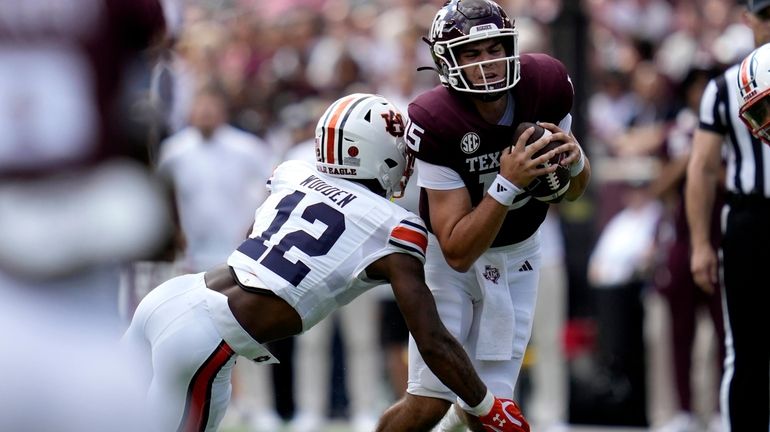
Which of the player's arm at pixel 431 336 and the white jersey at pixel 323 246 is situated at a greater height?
the white jersey at pixel 323 246

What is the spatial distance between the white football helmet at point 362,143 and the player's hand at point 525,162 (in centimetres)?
41

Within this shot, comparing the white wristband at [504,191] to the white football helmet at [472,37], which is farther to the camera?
the white football helmet at [472,37]

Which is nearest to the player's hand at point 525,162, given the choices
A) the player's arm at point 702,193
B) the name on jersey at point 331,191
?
the name on jersey at point 331,191

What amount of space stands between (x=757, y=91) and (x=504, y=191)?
1.04 m

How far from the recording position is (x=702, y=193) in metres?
5.65

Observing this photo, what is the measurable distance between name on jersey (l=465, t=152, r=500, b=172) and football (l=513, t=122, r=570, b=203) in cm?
18

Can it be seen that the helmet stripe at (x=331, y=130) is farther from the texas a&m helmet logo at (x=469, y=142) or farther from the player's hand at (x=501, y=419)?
the player's hand at (x=501, y=419)

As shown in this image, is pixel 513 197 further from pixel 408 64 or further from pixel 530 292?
pixel 408 64

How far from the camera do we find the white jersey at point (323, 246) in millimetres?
4344

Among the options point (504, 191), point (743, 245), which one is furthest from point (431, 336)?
point (743, 245)

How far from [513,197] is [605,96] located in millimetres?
6434

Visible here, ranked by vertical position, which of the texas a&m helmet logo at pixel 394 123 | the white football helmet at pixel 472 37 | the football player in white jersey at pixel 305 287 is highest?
the white football helmet at pixel 472 37

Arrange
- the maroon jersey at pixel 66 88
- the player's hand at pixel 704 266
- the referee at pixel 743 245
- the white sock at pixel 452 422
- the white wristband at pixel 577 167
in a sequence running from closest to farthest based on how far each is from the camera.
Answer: the maroon jersey at pixel 66 88 < the white wristband at pixel 577 167 < the white sock at pixel 452 422 < the referee at pixel 743 245 < the player's hand at pixel 704 266

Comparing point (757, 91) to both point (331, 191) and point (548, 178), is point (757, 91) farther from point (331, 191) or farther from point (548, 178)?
point (331, 191)
